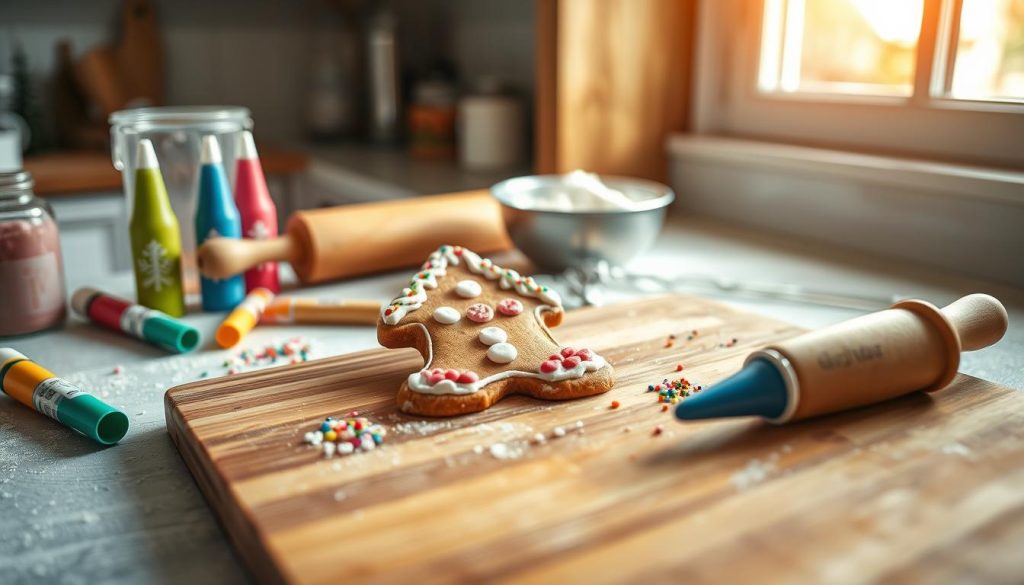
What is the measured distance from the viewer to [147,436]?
2.11ft

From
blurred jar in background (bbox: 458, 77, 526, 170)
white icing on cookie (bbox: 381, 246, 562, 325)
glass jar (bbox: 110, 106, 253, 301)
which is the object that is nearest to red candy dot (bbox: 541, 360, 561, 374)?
white icing on cookie (bbox: 381, 246, 562, 325)

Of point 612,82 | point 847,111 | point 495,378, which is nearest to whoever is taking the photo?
point 495,378

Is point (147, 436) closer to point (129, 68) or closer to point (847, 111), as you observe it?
point (847, 111)

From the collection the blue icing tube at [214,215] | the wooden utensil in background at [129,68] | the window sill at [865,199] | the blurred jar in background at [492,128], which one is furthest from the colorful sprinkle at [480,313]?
the wooden utensil in background at [129,68]

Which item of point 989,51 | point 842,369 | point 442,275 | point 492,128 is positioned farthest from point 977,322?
point 492,128

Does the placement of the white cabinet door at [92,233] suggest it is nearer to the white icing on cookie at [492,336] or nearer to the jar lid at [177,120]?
the jar lid at [177,120]

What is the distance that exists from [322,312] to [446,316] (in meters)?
0.25

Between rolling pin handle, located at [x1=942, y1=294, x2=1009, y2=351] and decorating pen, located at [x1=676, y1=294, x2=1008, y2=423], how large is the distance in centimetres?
2

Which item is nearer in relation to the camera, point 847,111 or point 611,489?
point 611,489

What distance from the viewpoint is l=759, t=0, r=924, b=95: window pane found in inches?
48.1

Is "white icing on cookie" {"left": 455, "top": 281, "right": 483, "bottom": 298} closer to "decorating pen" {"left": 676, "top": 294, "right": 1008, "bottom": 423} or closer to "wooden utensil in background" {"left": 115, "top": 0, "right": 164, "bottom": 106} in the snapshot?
"decorating pen" {"left": 676, "top": 294, "right": 1008, "bottom": 423}

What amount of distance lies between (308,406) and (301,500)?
148 mm

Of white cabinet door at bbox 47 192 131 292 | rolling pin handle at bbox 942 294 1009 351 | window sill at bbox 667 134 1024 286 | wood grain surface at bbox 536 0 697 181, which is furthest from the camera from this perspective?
white cabinet door at bbox 47 192 131 292

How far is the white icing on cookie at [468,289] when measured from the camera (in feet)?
2.38
